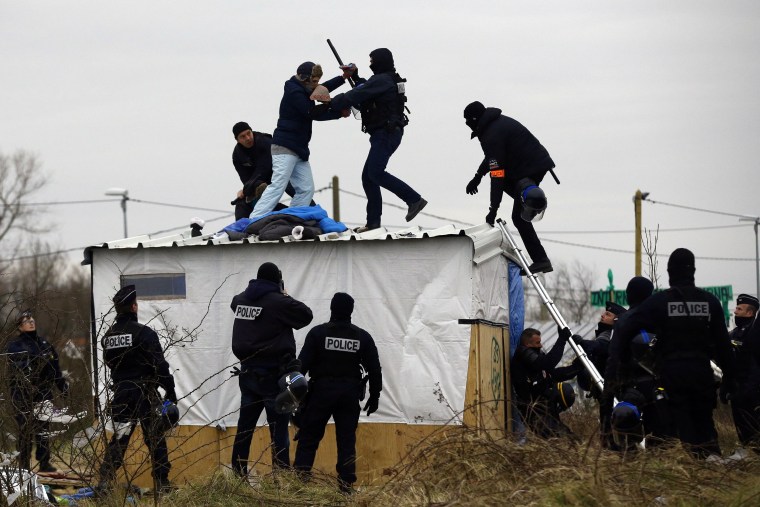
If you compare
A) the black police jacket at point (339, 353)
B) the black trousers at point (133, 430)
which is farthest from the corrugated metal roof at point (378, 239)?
the black trousers at point (133, 430)

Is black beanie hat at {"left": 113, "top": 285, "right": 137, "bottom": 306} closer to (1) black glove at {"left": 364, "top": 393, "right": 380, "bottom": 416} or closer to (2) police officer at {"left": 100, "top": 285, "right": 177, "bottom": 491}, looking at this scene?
(2) police officer at {"left": 100, "top": 285, "right": 177, "bottom": 491}

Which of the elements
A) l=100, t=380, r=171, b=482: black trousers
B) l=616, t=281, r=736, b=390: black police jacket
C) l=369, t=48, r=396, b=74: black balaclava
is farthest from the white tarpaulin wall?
l=616, t=281, r=736, b=390: black police jacket

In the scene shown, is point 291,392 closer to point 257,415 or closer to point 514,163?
point 257,415

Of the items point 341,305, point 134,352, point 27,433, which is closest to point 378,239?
point 341,305

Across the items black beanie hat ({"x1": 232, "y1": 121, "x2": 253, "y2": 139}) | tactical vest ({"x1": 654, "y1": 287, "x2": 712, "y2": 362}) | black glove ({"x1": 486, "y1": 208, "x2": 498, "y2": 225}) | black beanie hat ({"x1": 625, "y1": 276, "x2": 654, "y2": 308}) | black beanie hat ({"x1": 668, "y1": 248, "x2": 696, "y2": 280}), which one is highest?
black beanie hat ({"x1": 232, "y1": 121, "x2": 253, "y2": 139})

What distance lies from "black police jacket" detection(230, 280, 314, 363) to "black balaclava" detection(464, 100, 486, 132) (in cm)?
312

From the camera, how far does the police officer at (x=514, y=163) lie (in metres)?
11.7

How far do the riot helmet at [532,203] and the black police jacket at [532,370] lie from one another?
125cm

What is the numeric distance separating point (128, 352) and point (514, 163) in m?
4.45

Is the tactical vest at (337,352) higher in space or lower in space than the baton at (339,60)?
lower

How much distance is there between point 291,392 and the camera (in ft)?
31.6

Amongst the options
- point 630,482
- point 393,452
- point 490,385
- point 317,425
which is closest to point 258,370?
point 317,425

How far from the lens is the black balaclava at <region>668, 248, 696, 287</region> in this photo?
8359 millimetres

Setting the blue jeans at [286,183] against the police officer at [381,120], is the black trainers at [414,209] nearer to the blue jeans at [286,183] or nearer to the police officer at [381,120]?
the police officer at [381,120]
